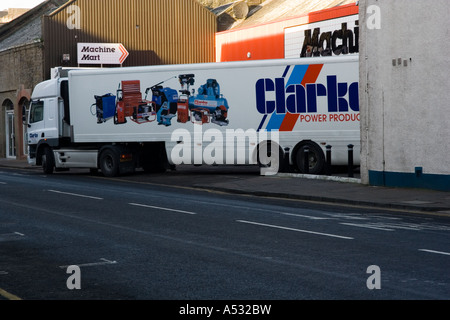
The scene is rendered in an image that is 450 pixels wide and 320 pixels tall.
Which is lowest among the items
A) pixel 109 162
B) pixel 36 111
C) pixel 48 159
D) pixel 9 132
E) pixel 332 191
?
pixel 332 191

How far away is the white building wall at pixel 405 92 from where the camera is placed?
61.6ft

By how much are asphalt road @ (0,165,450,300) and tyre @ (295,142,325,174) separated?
6.45m

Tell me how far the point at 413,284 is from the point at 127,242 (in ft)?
15.9

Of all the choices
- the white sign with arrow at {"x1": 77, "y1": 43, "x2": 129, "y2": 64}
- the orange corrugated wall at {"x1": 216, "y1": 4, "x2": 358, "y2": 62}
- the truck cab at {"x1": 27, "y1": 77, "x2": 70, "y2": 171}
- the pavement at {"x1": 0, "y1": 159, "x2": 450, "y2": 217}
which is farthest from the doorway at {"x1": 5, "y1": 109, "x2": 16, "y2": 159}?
the pavement at {"x1": 0, "y1": 159, "x2": 450, "y2": 217}

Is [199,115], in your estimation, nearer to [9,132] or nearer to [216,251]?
[216,251]

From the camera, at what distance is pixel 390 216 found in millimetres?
15055

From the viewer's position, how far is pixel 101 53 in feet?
141

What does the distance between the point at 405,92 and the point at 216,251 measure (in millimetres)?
10490

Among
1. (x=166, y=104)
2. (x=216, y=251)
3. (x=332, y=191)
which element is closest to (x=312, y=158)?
(x=332, y=191)

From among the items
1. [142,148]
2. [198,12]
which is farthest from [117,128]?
[198,12]

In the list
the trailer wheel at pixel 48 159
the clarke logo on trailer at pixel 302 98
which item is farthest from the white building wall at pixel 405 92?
the trailer wheel at pixel 48 159

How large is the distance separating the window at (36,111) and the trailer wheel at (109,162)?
354cm
